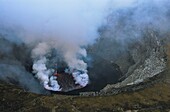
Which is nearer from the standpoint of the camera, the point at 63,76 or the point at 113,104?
the point at 113,104

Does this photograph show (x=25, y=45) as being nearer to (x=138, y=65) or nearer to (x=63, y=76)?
(x=63, y=76)

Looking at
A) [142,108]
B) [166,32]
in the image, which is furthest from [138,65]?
[142,108]

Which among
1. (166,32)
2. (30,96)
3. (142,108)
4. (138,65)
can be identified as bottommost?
(142,108)

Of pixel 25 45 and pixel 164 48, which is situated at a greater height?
pixel 25 45

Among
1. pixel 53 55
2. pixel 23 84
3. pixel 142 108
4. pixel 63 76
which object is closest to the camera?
pixel 142 108

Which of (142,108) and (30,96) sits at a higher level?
(30,96)

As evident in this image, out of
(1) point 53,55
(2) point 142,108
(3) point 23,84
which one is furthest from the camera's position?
(1) point 53,55

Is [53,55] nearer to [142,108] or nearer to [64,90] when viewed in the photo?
[64,90]

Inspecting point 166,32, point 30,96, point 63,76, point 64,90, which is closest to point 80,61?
point 63,76

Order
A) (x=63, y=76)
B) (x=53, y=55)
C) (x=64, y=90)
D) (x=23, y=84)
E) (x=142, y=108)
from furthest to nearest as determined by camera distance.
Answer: (x=53, y=55)
(x=63, y=76)
(x=64, y=90)
(x=23, y=84)
(x=142, y=108)
